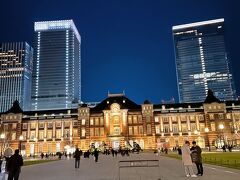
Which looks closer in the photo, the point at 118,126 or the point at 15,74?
the point at 118,126

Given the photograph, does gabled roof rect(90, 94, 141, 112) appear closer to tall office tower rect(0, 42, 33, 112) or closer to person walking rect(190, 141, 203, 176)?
person walking rect(190, 141, 203, 176)

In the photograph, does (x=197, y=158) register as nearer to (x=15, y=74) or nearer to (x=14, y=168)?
(x=14, y=168)

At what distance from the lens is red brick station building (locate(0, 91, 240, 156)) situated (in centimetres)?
8381

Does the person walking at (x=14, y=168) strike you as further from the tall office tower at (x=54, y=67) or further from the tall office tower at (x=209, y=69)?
A: the tall office tower at (x=209, y=69)

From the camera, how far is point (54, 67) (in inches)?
7160

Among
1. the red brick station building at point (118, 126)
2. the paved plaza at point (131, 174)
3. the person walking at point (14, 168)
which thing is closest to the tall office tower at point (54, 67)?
the red brick station building at point (118, 126)

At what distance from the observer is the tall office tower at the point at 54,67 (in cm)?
17788

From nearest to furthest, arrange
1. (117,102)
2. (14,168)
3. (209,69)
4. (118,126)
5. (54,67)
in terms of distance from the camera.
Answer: (14,168), (118,126), (117,102), (54,67), (209,69)

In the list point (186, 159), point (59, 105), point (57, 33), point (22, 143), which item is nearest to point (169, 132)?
point (22, 143)

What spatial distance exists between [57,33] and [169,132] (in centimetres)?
12918

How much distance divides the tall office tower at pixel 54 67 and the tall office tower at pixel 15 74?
17.9ft

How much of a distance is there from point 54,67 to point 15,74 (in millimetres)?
25328

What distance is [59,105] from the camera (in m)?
176

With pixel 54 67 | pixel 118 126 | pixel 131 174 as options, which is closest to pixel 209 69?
pixel 54 67
